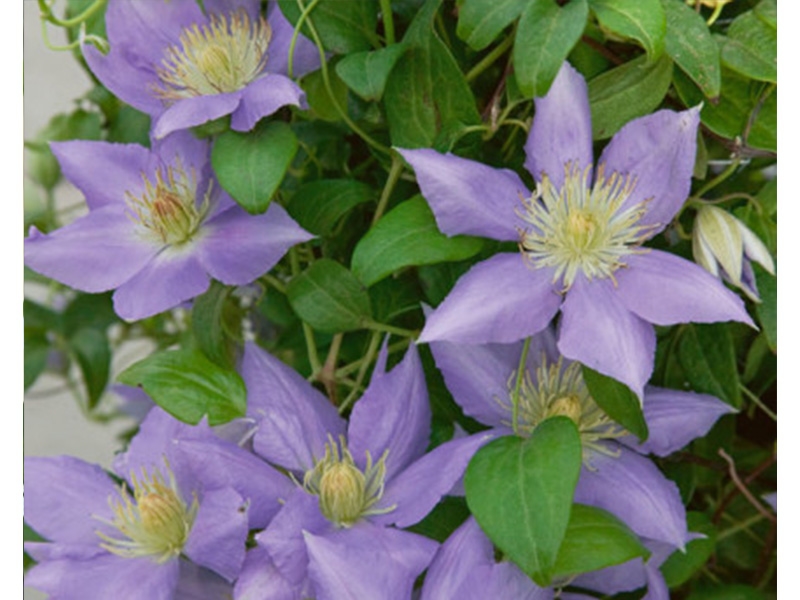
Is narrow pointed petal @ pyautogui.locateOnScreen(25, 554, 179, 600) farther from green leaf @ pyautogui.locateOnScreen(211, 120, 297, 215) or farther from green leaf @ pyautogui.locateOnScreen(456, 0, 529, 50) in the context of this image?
green leaf @ pyautogui.locateOnScreen(456, 0, 529, 50)

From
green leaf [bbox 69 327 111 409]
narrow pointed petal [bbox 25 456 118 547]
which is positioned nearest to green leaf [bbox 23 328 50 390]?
green leaf [bbox 69 327 111 409]

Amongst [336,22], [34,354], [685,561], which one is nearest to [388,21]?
[336,22]

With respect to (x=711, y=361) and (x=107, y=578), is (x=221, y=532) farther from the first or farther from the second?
(x=711, y=361)

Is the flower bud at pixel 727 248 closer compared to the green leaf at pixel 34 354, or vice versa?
the flower bud at pixel 727 248

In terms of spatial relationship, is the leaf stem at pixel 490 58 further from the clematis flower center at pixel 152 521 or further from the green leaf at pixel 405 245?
the clematis flower center at pixel 152 521

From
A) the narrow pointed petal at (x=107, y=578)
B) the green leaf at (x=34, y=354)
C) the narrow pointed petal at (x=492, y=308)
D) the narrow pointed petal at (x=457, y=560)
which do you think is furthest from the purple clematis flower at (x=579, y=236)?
the green leaf at (x=34, y=354)

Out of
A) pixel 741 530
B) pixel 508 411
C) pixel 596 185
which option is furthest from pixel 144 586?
pixel 741 530

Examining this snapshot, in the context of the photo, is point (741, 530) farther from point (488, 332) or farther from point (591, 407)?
point (488, 332)
